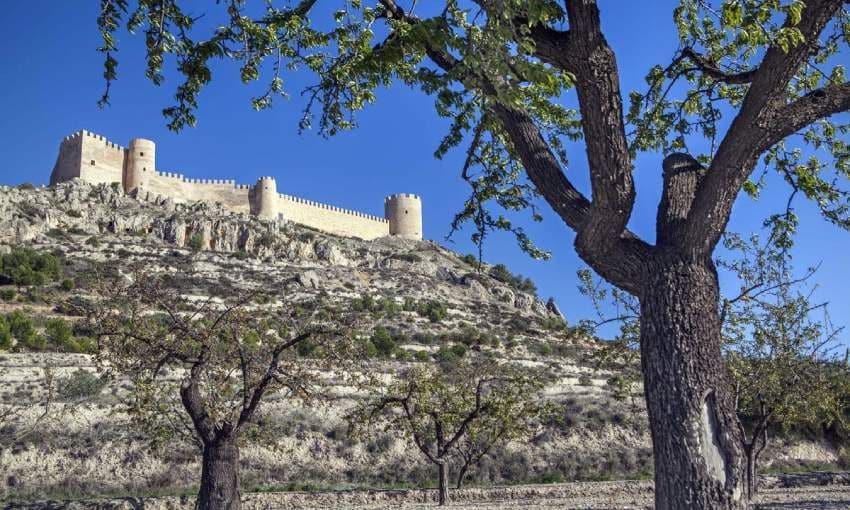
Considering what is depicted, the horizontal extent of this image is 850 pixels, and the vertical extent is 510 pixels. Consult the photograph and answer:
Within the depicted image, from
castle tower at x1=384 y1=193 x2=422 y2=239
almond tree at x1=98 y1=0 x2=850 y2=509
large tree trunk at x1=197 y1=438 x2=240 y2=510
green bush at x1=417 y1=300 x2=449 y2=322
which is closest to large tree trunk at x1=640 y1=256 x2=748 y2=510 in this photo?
almond tree at x1=98 y1=0 x2=850 y2=509

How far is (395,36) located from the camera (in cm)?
513

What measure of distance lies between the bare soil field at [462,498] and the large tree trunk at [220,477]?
10.4 ft

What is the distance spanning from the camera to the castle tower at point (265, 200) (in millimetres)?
64562

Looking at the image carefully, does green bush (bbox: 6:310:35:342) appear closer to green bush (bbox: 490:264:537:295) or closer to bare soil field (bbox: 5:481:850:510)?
bare soil field (bbox: 5:481:850:510)

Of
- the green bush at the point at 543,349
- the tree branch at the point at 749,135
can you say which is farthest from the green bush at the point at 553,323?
the tree branch at the point at 749,135

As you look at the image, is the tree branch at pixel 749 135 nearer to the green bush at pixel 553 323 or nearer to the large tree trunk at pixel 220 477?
the large tree trunk at pixel 220 477

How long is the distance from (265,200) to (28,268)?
1071 inches

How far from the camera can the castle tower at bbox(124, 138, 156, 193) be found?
59344mm

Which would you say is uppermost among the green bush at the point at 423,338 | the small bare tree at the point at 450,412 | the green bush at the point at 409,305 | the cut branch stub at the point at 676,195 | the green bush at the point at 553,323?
the green bush at the point at 409,305

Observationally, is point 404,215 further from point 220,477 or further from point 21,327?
point 220,477

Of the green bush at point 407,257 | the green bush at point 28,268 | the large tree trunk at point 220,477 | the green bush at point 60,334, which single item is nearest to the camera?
the large tree trunk at point 220,477

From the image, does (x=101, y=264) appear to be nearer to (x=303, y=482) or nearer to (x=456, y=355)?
(x=456, y=355)

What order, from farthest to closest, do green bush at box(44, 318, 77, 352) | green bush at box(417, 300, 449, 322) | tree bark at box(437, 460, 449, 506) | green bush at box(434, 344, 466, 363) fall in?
green bush at box(417, 300, 449, 322), green bush at box(434, 344, 466, 363), green bush at box(44, 318, 77, 352), tree bark at box(437, 460, 449, 506)

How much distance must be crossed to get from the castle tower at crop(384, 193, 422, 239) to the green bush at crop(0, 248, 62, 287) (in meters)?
38.4
